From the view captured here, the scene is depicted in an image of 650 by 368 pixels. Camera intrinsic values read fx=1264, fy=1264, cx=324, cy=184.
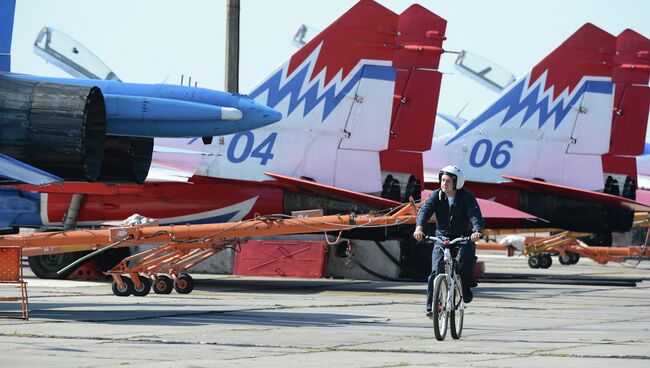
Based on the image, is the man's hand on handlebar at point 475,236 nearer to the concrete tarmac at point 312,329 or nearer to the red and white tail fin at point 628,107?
the concrete tarmac at point 312,329

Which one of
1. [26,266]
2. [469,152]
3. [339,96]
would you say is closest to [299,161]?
[339,96]

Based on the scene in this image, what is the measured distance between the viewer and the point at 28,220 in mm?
24391

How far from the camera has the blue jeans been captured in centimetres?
1320

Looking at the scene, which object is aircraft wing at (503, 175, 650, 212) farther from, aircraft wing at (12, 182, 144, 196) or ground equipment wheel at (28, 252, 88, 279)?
ground equipment wheel at (28, 252, 88, 279)

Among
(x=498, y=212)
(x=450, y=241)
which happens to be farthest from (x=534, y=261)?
(x=450, y=241)

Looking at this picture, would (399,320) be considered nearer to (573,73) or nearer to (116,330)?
(116,330)

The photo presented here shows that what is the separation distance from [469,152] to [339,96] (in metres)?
6.84

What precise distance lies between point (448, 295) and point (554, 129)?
59.7 ft

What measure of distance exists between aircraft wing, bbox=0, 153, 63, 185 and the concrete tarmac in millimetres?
1646

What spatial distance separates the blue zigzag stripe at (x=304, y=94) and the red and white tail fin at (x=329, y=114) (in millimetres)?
19

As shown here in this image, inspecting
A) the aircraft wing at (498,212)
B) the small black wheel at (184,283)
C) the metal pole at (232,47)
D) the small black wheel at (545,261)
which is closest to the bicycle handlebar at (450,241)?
the small black wheel at (184,283)

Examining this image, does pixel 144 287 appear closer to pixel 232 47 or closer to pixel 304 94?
pixel 304 94

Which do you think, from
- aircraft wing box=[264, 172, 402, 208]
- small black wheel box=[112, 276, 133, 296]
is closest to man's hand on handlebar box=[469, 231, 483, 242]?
small black wheel box=[112, 276, 133, 296]

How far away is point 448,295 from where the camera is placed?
12961mm
